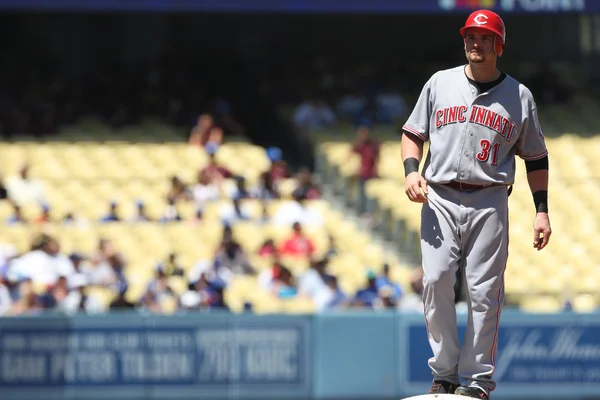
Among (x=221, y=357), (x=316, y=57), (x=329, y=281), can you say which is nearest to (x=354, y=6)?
(x=316, y=57)

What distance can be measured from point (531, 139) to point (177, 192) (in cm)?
995

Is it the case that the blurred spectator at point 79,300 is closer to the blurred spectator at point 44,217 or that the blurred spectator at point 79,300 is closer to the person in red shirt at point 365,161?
the blurred spectator at point 44,217

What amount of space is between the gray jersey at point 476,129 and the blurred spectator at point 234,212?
30.7 feet

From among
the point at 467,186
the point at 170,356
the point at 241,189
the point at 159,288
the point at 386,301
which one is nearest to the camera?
the point at 467,186

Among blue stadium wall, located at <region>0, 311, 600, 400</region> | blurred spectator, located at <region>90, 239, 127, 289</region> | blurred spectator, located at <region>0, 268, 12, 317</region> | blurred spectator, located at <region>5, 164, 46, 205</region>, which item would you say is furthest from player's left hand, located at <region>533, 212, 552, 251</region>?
blurred spectator, located at <region>5, 164, 46, 205</region>

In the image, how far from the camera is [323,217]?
1528 centimetres

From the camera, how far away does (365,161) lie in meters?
16.2

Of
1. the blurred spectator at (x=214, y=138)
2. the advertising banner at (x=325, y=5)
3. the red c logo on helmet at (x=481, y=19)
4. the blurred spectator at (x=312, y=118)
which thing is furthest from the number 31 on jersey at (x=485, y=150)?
the blurred spectator at (x=312, y=118)

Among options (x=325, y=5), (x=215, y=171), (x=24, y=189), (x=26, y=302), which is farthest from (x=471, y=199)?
(x=325, y=5)

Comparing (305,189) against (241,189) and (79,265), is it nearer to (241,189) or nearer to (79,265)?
(241,189)

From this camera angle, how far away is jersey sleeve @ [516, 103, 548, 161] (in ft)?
17.4

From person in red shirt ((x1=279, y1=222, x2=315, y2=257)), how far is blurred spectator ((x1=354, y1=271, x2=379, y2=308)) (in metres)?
1.14

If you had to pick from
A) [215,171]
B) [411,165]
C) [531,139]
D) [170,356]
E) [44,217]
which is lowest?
[170,356]

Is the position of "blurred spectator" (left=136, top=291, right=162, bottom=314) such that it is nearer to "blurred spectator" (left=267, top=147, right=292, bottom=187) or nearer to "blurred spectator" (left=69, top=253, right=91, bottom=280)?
"blurred spectator" (left=69, top=253, right=91, bottom=280)
